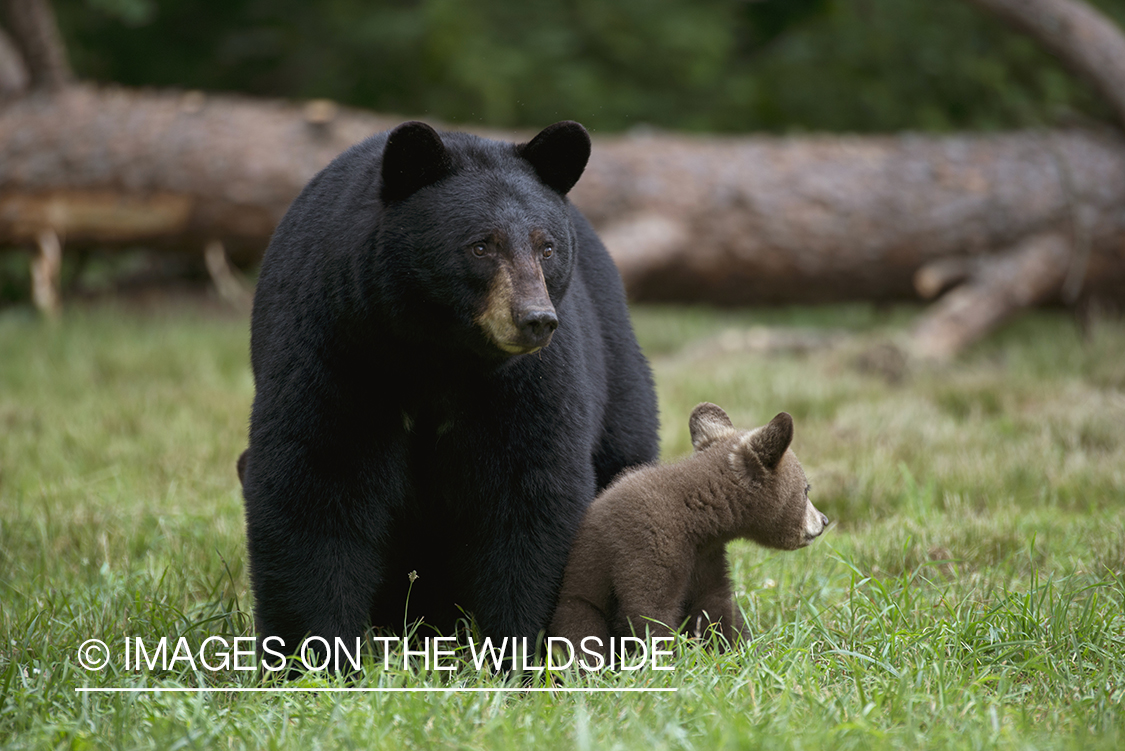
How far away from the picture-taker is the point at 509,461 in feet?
8.68

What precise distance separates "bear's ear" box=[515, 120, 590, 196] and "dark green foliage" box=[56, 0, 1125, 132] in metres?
7.35

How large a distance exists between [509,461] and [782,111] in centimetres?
930

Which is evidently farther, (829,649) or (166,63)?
(166,63)

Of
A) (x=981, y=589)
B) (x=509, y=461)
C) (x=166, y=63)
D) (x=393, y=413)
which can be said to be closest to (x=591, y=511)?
(x=509, y=461)

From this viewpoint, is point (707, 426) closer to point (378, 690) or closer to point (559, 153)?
point (559, 153)

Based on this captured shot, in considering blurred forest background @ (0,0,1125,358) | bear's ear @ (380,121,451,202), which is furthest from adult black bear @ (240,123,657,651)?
blurred forest background @ (0,0,1125,358)

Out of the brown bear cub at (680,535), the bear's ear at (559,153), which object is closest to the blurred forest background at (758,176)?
the bear's ear at (559,153)

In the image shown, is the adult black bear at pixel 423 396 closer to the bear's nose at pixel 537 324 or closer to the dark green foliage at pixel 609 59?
the bear's nose at pixel 537 324

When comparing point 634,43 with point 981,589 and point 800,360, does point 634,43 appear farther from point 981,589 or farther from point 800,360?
point 981,589

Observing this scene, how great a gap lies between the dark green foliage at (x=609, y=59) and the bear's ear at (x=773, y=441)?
7.72 metres

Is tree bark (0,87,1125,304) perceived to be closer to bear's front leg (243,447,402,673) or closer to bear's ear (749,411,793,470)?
bear's ear (749,411,793,470)

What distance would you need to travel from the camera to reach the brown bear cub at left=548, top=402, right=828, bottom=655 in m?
2.59

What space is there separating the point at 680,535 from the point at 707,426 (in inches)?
18.3

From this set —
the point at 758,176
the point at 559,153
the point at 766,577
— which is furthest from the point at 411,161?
the point at 758,176
